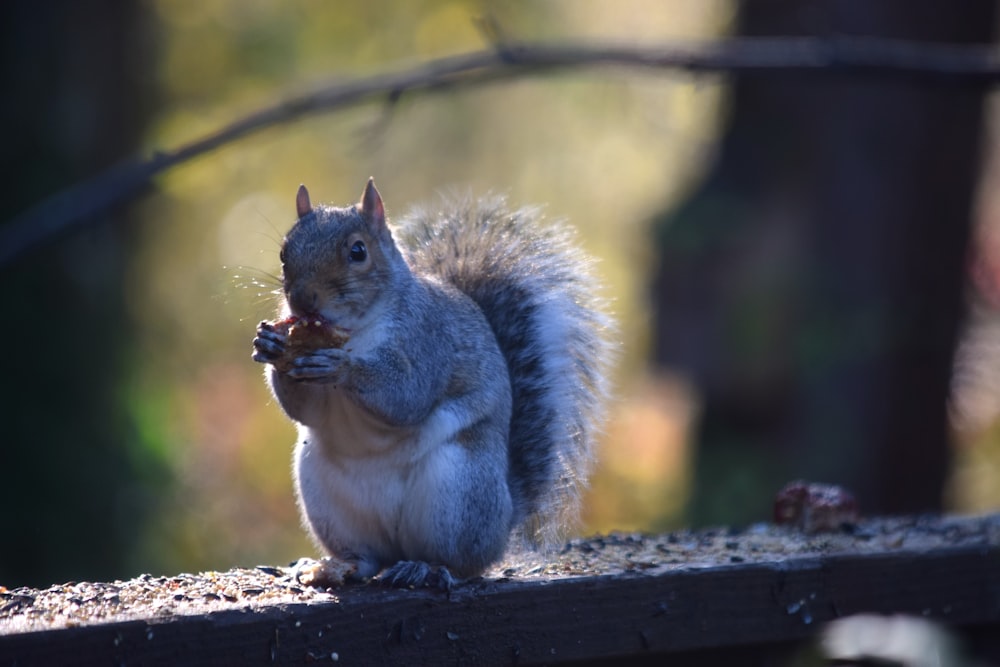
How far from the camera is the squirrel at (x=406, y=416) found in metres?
2.10

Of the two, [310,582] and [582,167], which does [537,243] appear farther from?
[582,167]

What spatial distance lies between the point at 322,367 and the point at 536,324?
728 mm

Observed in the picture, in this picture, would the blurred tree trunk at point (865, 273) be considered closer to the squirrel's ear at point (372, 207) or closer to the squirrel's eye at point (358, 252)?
the squirrel's ear at point (372, 207)

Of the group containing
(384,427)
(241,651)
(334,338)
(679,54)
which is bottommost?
(241,651)

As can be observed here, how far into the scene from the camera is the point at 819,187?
536 cm

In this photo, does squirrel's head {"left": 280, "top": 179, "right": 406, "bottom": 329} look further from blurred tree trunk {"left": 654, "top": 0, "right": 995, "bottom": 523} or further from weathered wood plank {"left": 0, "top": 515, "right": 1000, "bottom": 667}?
blurred tree trunk {"left": 654, "top": 0, "right": 995, "bottom": 523}

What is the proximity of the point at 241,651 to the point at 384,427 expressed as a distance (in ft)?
1.66

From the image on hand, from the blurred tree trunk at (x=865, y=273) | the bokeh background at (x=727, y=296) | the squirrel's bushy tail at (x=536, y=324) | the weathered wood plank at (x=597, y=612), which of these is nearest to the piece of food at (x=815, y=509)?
the weathered wood plank at (x=597, y=612)

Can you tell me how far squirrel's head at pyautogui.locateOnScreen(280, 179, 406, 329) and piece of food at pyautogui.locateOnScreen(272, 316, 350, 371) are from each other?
55mm

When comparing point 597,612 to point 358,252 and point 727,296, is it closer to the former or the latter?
point 358,252

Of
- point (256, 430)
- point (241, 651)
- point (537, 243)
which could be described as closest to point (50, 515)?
point (537, 243)

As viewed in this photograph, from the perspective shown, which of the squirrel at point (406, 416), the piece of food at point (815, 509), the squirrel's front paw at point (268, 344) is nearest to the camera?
the squirrel's front paw at point (268, 344)

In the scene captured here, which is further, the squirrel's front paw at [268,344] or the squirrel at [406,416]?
the squirrel at [406,416]

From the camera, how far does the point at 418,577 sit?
2014 mm
